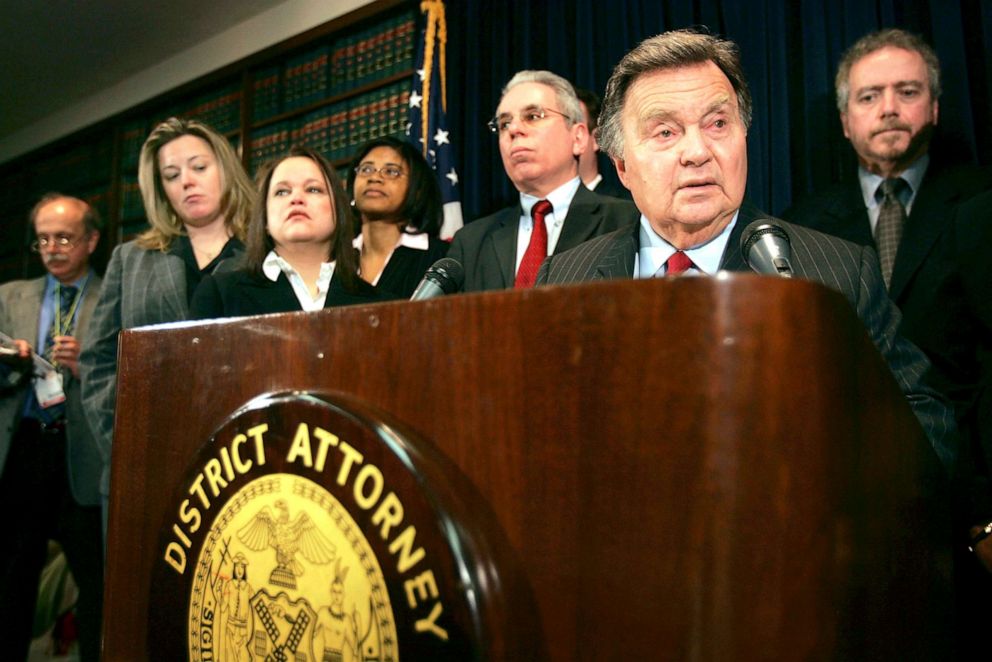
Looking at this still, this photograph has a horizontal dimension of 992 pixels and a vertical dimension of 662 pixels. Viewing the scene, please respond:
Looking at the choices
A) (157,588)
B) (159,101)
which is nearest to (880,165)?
(157,588)

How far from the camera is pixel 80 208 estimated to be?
10.5ft

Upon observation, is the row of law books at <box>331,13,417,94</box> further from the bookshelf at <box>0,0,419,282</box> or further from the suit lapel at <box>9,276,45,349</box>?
the suit lapel at <box>9,276,45,349</box>

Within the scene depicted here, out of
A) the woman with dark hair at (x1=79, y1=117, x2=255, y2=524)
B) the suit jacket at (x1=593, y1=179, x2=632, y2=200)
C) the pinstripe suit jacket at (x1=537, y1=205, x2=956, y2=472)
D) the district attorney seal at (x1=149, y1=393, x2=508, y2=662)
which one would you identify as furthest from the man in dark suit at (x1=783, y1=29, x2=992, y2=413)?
the district attorney seal at (x1=149, y1=393, x2=508, y2=662)

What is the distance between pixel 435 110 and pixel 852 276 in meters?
2.74

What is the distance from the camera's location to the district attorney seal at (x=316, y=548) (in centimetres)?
61

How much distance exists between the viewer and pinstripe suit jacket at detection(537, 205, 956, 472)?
3.67 feet

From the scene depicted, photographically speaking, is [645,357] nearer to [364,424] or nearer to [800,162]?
[364,424]

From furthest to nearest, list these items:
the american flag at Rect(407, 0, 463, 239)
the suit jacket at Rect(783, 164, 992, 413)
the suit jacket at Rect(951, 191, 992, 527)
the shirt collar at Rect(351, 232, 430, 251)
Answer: the american flag at Rect(407, 0, 463, 239) → the shirt collar at Rect(351, 232, 430, 251) → the suit jacket at Rect(783, 164, 992, 413) → the suit jacket at Rect(951, 191, 992, 527)

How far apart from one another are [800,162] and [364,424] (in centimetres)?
261

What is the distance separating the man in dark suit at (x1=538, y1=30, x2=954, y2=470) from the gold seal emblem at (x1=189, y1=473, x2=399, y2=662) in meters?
0.73

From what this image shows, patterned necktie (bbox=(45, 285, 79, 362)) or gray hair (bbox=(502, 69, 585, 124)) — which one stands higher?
gray hair (bbox=(502, 69, 585, 124))

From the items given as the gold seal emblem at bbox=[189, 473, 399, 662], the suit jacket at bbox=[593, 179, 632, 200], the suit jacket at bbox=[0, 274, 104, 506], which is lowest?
the gold seal emblem at bbox=[189, 473, 399, 662]

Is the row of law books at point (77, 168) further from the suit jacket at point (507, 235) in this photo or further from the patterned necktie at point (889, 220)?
the patterned necktie at point (889, 220)

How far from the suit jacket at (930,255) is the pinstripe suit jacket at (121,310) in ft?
5.69
